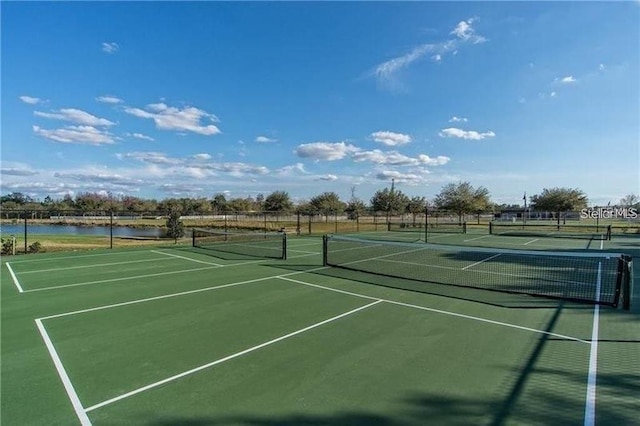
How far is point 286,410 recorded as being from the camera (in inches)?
139

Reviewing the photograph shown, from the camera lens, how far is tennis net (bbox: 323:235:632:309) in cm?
841

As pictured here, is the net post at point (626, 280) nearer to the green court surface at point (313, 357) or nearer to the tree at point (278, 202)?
the green court surface at point (313, 357)

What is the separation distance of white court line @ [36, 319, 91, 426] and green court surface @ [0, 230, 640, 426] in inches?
1.0

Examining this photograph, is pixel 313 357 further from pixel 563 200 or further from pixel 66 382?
pixel 563 200

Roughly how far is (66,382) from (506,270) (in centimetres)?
1221

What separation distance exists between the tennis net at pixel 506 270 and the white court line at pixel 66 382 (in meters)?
7.25

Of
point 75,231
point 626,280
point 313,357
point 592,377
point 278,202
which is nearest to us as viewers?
point 592,377

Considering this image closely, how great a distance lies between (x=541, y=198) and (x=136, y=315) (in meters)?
78.6

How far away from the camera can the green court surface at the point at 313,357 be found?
11.6 feet

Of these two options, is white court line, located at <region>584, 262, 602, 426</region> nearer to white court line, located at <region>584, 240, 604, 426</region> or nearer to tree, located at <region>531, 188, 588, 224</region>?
white court line, located at <region>584, 240, 604, 426</region>

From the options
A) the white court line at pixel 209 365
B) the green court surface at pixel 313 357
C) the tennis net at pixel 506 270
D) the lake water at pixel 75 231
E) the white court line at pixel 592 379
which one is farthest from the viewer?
the lake water at pixel 75 231

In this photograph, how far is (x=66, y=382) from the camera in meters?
4.14

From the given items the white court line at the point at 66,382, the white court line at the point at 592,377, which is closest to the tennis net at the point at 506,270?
the white court line at the point at 592,377

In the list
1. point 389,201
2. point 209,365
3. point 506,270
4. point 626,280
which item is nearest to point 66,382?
point 209,365
